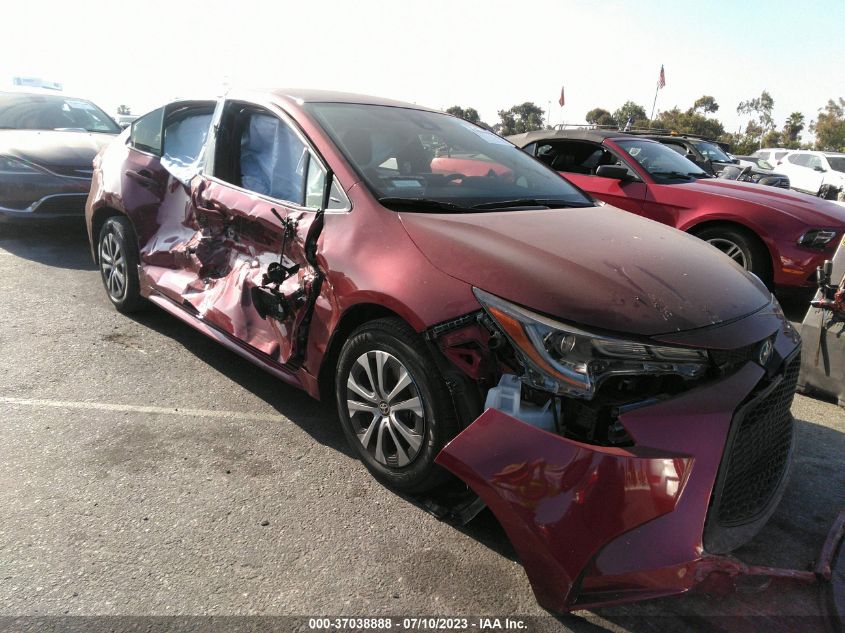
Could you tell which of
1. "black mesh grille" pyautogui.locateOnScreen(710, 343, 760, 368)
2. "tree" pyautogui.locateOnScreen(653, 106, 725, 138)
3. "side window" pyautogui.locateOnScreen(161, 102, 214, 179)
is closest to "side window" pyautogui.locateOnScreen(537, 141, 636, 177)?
"side window" pyautogui.locateOnScreen(161, 102, 214, 179)

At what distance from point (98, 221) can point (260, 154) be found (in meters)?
2.17

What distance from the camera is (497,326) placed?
213cm

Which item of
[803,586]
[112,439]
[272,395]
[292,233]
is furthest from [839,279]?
[112,439]

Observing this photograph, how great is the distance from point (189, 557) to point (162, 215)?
256 cm

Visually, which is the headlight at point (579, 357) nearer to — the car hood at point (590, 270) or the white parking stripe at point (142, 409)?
the car hood at point (590, 270)

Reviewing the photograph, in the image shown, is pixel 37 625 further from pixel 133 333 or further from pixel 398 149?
pixel 133 333

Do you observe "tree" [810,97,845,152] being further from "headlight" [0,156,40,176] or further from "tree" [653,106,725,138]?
"headlight" [0,156,40,176]

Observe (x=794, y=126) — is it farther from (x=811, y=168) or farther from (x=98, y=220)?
(x=98, y=220)

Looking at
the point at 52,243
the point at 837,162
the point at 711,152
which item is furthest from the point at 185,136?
the point at 837,162

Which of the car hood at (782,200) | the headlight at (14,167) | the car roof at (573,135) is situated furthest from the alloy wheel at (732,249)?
the headlight at (14,167)

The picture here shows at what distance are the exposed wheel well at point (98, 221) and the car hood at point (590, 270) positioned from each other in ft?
10.2

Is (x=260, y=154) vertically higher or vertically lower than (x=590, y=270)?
higher

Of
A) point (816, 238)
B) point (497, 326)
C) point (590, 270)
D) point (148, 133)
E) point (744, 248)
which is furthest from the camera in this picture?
point (744, 248)

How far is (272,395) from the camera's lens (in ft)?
11.8
